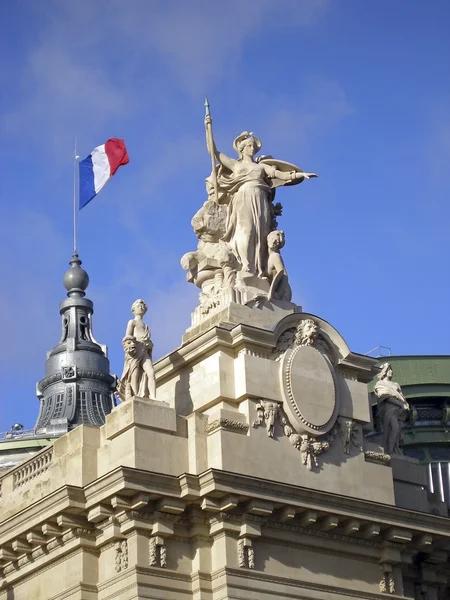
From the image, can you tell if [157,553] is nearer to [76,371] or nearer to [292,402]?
[292,402]

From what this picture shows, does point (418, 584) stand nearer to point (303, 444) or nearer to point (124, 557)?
point (303, 444)

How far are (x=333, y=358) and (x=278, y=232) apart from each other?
3.27 m

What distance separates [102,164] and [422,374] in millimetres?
20189

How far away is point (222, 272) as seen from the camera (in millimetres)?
34906

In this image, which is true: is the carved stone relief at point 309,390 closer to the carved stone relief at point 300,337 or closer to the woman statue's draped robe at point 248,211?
the carved stone relief at point 300,337

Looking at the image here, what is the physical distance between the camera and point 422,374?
183 feet

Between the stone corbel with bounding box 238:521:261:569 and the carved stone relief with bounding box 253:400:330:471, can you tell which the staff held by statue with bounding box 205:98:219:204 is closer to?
the carved stone relief with bounding box 253:400:330:471

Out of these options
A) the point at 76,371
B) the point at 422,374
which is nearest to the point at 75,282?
the point at 76,371

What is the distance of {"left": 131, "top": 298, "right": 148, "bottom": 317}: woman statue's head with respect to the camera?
3331 centimetres

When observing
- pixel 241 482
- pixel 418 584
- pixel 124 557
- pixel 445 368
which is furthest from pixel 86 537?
pixel 445 368

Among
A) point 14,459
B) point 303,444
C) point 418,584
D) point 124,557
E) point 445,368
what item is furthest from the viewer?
point 14,459

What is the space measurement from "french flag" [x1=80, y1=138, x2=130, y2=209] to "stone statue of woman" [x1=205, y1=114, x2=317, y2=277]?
3.90 m

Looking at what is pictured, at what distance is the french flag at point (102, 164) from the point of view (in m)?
39.5

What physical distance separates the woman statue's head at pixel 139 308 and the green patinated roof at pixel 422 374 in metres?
22.6
